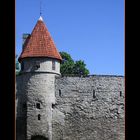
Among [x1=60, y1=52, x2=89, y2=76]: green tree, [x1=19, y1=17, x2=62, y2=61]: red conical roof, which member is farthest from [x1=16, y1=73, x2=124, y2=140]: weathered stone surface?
[x1=60, y1=52, x2=89, y2=76]: green tree

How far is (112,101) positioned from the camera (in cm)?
2675

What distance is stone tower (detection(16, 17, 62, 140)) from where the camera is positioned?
83.1 feet

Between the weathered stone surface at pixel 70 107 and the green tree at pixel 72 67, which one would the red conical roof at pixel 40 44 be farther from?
the green tree at pixel 72 67

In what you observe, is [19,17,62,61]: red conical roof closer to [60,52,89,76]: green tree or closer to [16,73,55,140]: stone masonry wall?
[16,73,55,140]: stone masonry wall

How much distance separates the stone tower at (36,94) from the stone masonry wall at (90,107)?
53 cm

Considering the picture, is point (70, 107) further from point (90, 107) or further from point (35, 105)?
point (35, 105)

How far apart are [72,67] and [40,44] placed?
20.7 meters

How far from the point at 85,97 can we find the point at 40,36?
3824 mm

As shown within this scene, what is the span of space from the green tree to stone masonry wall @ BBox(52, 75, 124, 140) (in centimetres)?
1926

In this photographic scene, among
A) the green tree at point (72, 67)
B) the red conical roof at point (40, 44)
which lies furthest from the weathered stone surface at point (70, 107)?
the green tree at point (72, 67)

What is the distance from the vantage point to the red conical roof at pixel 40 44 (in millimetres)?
25497

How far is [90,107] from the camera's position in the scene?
26.5 metres
